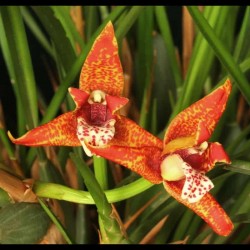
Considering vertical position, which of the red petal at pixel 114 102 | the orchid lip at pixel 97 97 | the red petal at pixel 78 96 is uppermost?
the red petal at pixel 78 96

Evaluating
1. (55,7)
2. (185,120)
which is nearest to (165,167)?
(185,120)

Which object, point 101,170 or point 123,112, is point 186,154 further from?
point 123,112

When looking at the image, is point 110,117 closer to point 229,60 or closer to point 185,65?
point 229,60

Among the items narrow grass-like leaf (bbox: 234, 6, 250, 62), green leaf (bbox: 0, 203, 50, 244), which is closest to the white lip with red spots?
green leaf (bbox: 0, 203, 50, 244)

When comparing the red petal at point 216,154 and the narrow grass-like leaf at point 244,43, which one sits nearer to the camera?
the red petal at point 216,154

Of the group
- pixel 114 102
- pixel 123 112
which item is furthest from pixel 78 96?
pixel 123 112

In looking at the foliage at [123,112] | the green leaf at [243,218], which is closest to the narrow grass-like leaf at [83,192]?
the foliage at [123,112]

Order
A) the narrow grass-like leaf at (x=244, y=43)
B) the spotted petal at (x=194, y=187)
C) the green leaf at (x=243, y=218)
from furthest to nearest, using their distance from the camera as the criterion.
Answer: the narrow grass-like leaf at (x=244, y=43) < the green leaf at (x=243, y=218) < the spotted petal at (x=194, y=187)

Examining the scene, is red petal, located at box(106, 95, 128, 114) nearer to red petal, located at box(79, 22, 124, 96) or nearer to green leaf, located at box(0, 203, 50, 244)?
red petal, located at box(79, 22, 124, 96)

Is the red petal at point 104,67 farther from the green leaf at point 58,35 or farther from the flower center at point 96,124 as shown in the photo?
the green leaf at point 58,35

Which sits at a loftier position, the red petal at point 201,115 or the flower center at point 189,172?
the red petal at point 201,115
